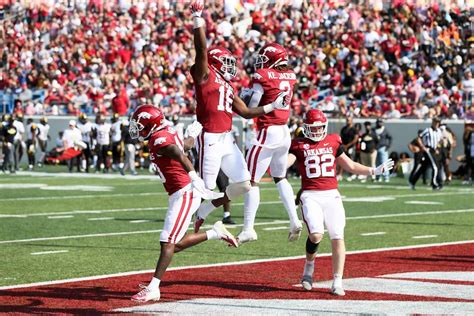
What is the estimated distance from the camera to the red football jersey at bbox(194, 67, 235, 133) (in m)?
10.3

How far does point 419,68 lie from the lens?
102 feet

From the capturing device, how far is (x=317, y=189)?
9359mm

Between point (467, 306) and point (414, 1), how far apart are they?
2590 cm

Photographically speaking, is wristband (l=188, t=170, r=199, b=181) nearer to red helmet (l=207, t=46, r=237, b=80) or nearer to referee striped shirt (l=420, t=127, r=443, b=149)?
red helmet (l=207, t=46, r=237, b=80)

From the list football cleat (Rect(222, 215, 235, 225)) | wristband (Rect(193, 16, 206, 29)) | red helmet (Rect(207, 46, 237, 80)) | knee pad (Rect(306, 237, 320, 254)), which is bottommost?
football cleat (Rect(222, 215, 235, 225))

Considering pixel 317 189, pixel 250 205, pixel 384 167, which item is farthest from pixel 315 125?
pixel 250 205

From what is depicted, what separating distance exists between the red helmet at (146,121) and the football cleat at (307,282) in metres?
1.76

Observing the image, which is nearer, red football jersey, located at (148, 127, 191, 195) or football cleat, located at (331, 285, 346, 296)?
red football jersey, located at (148, 127, 191, 195)

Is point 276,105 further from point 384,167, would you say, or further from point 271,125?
point 271,125

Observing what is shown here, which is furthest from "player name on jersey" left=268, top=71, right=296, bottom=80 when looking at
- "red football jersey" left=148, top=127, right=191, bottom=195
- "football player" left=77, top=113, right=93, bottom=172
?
"football player" left=77, top=113, right=93, bottom=172

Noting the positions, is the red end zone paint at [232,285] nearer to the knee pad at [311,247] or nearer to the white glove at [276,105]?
the knee pad at [311,247]

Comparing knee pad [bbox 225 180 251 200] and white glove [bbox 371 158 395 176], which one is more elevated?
white glove [bbox 371 158 395 176]

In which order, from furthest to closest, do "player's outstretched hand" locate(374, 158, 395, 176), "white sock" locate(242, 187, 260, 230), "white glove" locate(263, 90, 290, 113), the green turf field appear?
the green turf field, "white sock" locate(242, 187, 260, 230), "white glove" locate(263, 90, 290, 113), "player's outstretched hand" locate(374, 158, 395, 176)

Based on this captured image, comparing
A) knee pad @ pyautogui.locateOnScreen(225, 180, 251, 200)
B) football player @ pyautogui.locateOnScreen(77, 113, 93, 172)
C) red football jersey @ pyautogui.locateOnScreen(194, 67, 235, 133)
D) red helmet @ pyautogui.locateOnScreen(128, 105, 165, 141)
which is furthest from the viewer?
football player @ pyautogui.locateOnScreen(77, 113, 93, 172)
